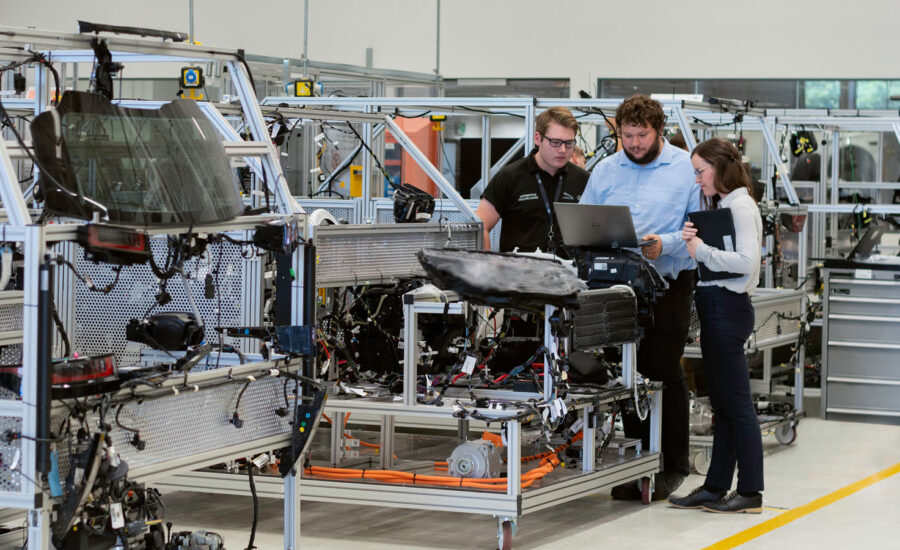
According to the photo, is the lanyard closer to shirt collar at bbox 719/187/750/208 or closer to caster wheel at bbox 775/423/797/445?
shirt collar at bbox 719/187/750/208

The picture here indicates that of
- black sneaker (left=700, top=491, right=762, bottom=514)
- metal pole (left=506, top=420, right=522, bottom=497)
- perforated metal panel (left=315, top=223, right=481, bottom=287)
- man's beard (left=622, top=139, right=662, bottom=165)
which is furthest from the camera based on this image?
man's beard (left=622, top=139, right=662, bottom=165)

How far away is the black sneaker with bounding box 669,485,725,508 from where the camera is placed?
5.68 metres

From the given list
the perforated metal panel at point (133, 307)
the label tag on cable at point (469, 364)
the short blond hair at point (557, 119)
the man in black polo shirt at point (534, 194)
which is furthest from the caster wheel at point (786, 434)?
the perforated metal panel at point (133, 307)

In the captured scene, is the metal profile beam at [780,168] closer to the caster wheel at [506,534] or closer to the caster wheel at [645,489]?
the caster wheel at [645,489]

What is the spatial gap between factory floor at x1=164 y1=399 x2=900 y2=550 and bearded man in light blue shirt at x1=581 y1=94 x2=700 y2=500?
1.46 ft

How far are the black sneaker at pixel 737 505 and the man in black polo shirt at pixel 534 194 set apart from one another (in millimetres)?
1368

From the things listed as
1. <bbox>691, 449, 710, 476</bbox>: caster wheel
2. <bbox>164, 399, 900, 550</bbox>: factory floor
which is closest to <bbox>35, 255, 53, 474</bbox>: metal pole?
<bbox>164, 399, 900, 550</bbox>: factory floor

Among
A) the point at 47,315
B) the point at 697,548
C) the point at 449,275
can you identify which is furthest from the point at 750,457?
the point at 47,315

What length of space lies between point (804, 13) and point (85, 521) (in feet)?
37.9

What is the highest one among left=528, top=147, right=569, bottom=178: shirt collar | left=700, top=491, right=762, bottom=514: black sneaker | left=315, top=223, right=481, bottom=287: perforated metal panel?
left=528, top=147, right=569, bottom=178: shirt collar

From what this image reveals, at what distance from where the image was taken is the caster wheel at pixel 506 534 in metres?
4.90

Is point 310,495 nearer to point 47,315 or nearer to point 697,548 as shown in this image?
point 697,548

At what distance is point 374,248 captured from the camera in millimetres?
5547

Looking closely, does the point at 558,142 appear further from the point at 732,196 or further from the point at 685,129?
the point at 685,129
